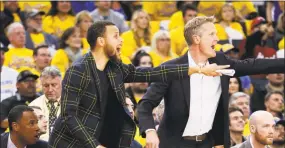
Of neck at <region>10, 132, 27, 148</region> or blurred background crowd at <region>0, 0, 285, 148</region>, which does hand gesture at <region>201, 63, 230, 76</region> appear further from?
blurred background crowd at <region>0, 0, 285, 148</region>

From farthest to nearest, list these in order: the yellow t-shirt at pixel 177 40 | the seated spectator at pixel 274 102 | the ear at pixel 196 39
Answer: the yellow t-shirt at pixel 177 40
the seated spectator at pixel 274 102
the ear at pixel 196 39

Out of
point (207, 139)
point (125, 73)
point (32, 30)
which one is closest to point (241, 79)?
point (32, 30)

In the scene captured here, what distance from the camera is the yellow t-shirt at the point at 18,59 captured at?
11.0 meters

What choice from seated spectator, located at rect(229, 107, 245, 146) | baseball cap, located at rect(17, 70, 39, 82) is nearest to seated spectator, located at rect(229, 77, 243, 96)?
seated spectator, located at rect(229, 107, 245, 146)

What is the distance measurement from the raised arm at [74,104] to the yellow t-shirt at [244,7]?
8224 millimetres

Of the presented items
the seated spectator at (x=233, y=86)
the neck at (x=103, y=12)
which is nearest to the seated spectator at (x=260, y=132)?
the seated spectator at (x=233, y=86)

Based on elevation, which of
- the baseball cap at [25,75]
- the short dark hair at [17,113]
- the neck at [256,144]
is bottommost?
the neck at [256,144]

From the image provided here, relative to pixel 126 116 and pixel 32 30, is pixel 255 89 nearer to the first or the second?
pixel 32 30

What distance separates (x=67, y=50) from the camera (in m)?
11.2

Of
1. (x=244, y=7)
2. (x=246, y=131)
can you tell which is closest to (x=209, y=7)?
(x=244, y=7)

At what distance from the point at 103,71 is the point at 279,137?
4.32m

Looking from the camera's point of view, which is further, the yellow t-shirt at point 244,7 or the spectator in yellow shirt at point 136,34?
the yellow t-shirt at point 244,7

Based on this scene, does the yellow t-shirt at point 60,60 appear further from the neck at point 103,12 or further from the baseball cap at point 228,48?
the baseball cap at point 228,48

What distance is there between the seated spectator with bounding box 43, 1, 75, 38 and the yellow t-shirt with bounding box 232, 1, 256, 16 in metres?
2.86
